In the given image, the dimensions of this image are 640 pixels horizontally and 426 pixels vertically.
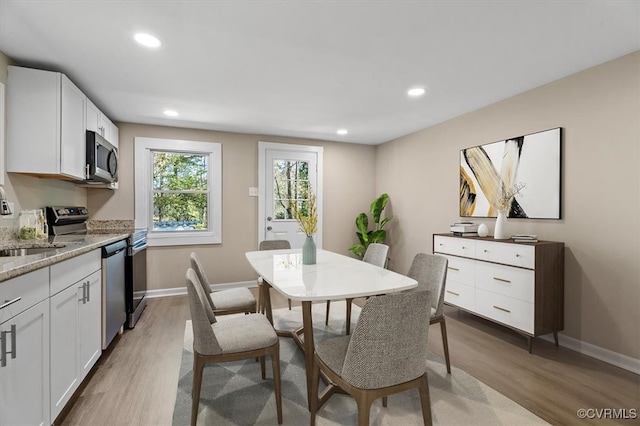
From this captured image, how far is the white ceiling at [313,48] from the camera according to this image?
6.22ft

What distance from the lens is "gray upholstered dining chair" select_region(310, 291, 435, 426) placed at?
1.32 meters

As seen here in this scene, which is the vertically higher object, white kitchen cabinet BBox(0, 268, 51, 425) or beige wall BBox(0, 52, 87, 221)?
beige wall BBox(0, 52, 87, 221)

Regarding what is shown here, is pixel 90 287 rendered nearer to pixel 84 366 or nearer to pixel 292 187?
pixel 84 366

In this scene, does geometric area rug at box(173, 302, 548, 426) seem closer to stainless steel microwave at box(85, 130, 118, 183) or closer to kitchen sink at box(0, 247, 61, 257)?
kitchen sink at box(0, 247, 61, 257)

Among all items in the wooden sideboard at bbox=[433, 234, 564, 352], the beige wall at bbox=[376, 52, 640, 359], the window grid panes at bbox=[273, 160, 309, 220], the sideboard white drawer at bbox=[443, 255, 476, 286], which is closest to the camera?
the beige wall at bbox=[376, 52, 640, 359]

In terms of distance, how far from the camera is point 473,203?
12.1 feet

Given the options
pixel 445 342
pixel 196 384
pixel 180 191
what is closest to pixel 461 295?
pixel 445 342

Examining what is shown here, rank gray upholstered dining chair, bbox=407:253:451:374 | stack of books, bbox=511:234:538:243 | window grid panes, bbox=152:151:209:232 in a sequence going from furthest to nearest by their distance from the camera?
window grid panes, bbox=152:151:209:232
stack of books, bbox=511:234:538:243
gray upholstered dining chair, bbox=407:253:451:374

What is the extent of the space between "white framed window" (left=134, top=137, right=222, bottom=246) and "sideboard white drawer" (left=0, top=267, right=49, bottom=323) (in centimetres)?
287

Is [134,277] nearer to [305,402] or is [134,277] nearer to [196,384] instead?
[196,384]

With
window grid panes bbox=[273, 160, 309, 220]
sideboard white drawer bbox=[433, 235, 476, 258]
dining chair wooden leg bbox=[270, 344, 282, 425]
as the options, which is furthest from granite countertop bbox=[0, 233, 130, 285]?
sideboard white drawer bbox=[433, 235, 476, 258]

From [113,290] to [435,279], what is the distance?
2657mm

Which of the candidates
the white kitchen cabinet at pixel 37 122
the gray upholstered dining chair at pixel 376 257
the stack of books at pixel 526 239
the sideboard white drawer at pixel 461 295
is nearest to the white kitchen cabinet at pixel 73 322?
the white kitchen cabinet at pixel 37 122

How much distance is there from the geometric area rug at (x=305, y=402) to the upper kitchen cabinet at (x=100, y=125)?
250 centimetres
